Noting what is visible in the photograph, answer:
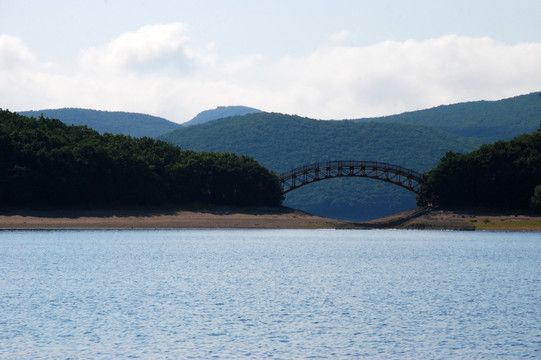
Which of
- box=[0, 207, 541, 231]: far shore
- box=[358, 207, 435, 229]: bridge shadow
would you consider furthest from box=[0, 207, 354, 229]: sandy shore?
box=[358, 207, 435, 229]: bridge shadow

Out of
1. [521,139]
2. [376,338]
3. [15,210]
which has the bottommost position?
[376,338]

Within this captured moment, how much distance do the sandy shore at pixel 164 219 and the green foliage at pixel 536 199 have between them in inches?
1125

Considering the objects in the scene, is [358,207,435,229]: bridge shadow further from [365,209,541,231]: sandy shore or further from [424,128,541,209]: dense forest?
[424,128,541,209]: dense forest

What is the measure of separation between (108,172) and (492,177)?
59.7 meters

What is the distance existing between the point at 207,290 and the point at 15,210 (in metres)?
65.5

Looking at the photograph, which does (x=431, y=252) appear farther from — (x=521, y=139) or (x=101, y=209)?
(x=521, y=139)

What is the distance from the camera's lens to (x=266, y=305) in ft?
118

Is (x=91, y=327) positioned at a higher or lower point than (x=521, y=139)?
lower

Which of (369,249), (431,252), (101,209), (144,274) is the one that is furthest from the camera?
(101,209)

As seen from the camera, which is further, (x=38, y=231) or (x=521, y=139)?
(x=521, y=139)

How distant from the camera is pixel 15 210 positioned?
99.6 meters

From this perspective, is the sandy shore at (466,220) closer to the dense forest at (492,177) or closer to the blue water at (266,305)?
the dense forest at (492,177)

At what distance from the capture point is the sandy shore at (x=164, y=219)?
97938 millimetres

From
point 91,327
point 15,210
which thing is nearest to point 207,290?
point 91,327
